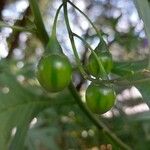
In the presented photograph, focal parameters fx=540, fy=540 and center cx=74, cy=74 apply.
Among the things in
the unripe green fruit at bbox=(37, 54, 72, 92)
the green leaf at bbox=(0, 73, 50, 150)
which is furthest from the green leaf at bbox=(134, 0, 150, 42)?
the green leaf at bbox=(0, 73, 50, 150)

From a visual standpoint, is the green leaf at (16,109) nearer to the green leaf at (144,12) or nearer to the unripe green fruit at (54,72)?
the unripe green fruit at (54,72)

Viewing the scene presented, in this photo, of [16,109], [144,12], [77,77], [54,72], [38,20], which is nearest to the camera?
[144,12]

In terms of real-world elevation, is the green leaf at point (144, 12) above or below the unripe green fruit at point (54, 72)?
above

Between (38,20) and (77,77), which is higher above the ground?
(38,20)

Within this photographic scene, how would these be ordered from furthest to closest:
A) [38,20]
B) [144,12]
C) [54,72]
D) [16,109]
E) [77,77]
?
[77,77]
[16,109]
[38,20]
[54,72]
[144,12]

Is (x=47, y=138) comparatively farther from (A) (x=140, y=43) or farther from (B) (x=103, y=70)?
(B) (x=103, y=70)

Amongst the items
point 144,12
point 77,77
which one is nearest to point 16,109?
point 144,12

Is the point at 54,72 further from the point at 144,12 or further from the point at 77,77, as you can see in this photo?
the point at 77,77

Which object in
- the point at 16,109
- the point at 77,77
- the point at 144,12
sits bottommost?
the point at 77,77

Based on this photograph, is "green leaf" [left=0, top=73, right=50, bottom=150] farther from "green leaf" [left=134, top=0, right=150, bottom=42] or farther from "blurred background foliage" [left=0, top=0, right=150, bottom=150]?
"green leaf" [left=134, top=0, right=150, bottom=42]

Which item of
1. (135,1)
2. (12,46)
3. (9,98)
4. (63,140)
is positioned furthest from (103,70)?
(63,140)

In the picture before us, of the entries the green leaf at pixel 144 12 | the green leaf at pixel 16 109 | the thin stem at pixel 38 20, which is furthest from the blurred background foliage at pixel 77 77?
the green leaf at pixel 144 12

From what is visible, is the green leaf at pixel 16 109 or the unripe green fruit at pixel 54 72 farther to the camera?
the green leaf at pixel 16 109
